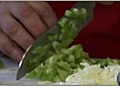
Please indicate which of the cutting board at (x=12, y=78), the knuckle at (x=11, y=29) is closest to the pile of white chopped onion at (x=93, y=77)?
the cutting board at (x=12, y=78)

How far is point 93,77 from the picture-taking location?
3.15 feet

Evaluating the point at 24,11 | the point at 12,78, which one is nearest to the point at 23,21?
the point at 24,11

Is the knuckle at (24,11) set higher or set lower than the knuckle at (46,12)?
higher

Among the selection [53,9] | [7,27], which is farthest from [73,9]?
[7,27]

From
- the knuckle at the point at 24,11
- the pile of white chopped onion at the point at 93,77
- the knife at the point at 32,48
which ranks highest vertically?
the knuckle at the point at 24,11

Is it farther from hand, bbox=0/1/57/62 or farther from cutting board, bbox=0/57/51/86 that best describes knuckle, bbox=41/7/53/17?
cutting board, bbox=0/57/51/86

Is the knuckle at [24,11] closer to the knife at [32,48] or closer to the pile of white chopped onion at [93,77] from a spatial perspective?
the knife at [32,48]

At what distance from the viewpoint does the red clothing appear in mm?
1026

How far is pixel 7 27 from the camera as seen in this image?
1.00 m

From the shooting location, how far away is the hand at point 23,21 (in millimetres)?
996

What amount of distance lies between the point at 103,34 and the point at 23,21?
20 cm

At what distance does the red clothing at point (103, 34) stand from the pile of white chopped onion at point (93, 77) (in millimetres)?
76

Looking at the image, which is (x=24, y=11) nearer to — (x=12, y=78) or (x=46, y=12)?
(x=46, y=12)

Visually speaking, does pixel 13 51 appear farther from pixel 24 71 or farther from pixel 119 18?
pixel 119 18
